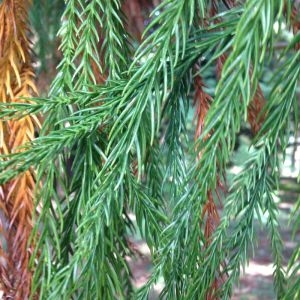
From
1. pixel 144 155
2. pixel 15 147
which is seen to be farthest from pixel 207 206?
pixel 15 147

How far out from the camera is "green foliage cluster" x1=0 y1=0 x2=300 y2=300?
0.72 meters

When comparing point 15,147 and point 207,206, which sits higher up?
point 15,147

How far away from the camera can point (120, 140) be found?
79cm

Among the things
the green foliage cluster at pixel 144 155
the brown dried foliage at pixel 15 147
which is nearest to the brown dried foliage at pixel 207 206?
the green foliage cluster at pixel 144 155

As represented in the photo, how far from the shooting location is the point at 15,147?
989 millimetres

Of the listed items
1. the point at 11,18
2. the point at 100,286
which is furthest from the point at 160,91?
the point at 11,18

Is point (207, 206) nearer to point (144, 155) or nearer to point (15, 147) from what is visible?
point (144, 155)

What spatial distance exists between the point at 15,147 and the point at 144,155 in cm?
29

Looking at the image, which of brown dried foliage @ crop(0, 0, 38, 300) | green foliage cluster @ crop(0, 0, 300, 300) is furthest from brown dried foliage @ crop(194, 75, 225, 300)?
brown dried foliage @ crop(0, 0, 38, 300)

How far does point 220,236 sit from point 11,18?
0.58 m

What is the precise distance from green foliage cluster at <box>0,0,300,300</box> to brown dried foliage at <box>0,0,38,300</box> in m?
0.08

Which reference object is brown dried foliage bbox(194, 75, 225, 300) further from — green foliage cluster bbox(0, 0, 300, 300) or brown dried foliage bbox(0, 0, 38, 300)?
brown dried foliage bbox(0, 0, 38, 300)

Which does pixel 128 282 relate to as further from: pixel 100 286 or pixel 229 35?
pixel 229 35

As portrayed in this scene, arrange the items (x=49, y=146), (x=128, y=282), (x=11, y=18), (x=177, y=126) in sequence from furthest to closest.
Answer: (x=128, y=282)
(x=11, y=18)
(x=177, y=126)
(x=49, y=146)
